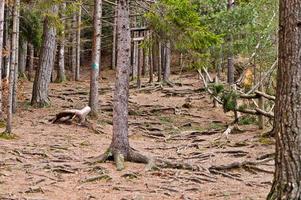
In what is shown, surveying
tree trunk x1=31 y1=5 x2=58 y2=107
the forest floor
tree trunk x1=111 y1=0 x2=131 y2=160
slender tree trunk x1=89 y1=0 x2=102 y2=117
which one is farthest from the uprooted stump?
tree trunk x1=111 y1=0 x2=131 y2=160

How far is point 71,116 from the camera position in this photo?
52.1ft

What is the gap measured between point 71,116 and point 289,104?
11253 millimetres

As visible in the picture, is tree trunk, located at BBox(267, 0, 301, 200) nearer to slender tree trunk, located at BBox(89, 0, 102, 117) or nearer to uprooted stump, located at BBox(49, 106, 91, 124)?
uprooted stump, located at BBox(49, 106, 91, 124)

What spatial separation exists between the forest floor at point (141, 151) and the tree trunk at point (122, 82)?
51 cm

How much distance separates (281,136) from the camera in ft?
18.3

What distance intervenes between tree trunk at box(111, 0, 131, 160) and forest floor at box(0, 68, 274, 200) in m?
0.51

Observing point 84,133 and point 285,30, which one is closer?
point 285,30

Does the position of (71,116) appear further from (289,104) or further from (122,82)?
(289,104)

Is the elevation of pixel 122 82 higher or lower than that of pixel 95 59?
lower

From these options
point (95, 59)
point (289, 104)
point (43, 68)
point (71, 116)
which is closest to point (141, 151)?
point (71, 116)

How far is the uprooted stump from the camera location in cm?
1565

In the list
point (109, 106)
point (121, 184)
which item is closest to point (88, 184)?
point (121, 184)

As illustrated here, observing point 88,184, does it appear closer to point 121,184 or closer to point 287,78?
point 121,184

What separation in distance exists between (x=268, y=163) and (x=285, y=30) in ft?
17.7
